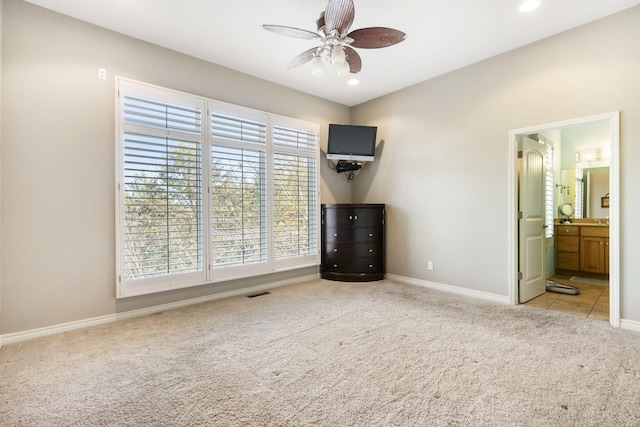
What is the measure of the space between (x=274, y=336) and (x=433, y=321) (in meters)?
1.63

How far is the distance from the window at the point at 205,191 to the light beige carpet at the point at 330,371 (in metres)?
0.72

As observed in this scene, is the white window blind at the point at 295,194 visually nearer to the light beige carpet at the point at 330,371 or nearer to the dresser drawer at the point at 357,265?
the dresser drawer at the point at 357,265

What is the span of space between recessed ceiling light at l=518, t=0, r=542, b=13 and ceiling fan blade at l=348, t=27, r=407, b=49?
1.29 meters

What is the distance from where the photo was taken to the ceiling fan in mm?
2156

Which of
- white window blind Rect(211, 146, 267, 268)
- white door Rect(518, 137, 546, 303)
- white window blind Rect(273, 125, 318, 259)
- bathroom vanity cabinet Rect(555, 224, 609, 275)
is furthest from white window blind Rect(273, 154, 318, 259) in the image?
bathroom vanity cabinet Rect(555, 224, 609, 275)

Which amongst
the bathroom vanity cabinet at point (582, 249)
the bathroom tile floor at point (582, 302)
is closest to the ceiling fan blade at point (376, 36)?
the bathroom tile floor at point (582, 302)

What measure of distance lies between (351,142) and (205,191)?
245cm

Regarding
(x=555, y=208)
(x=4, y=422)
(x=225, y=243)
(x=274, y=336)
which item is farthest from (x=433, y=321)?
(x=555, y=208)

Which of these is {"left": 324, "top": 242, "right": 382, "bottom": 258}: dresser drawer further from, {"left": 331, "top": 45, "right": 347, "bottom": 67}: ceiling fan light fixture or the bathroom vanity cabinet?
the bathroom vanity cabinet

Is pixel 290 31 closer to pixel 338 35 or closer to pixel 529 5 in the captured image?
pixel 338 35

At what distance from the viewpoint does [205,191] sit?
3.59 m

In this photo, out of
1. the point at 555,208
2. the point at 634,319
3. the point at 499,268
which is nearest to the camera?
the point at 634,319

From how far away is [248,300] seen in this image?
3752 mm

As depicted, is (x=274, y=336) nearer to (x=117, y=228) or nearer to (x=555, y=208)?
(x=117, y=228)
